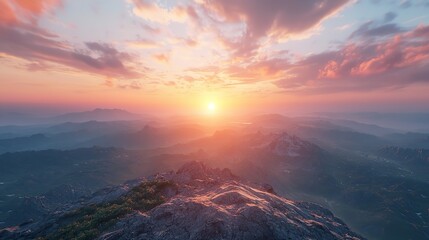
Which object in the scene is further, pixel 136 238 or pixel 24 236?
pixel 24 236

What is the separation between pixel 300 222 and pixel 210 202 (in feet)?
42.5

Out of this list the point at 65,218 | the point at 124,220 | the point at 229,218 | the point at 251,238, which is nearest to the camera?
the point at 251,238

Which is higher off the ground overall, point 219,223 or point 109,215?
point 219,223

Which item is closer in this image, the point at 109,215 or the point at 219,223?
the point at 219,223

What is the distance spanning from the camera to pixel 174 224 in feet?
107

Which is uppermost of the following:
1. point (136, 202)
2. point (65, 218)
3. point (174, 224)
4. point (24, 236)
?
point (174, 224)

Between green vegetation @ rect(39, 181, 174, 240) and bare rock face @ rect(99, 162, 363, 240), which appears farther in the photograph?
green vegetation @ rect(39, 181, 174, 240)

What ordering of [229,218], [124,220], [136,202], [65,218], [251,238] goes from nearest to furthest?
[251,238], [229,218], [124,220], [136,202], [65,218]

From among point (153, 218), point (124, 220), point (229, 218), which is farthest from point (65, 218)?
point (229, 218)

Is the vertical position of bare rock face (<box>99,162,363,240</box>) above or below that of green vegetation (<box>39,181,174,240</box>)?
above

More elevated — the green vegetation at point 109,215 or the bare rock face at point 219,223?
the bare rock face at point 219,223

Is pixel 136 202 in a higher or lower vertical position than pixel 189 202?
lower

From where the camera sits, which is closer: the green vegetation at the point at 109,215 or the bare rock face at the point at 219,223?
the bare rock face at the point at 219,223

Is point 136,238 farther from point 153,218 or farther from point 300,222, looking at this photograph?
point 300,222
